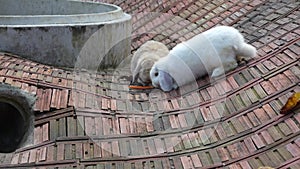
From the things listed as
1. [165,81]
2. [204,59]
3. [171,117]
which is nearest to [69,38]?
[165,81]

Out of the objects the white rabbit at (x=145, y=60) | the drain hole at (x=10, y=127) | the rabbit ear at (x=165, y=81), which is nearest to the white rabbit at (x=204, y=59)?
the rabbit ear at (x=165, y=81)

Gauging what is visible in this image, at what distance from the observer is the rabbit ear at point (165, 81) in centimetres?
469

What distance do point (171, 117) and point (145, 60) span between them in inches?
49.8

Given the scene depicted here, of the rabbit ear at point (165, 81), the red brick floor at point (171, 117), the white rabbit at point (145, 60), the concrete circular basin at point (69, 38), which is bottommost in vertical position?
the red brick floor at point (171, 117)

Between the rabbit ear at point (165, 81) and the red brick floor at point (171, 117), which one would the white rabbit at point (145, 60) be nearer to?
the red brick floor at point (171, 117)

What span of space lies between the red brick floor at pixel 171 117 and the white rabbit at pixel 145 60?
19 centimetres

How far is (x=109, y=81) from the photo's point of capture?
5.14 m

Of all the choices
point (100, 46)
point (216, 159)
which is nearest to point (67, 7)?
point (100, 46)

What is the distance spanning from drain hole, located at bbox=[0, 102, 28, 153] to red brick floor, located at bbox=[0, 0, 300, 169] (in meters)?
0.26

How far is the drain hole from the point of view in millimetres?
4059

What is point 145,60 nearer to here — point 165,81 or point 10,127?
point 165,81

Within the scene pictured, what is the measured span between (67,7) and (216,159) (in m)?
4.37

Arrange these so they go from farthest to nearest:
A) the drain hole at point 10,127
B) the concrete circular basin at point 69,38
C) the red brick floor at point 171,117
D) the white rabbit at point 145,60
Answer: the white rabbit at point 145,60 → the concrete circular basin at point 69,38 → the drain hole at point 10,127 → the red brick floor at point 171,117

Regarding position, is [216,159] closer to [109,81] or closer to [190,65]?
[190,65]
